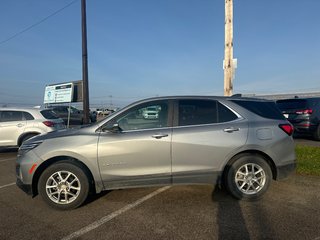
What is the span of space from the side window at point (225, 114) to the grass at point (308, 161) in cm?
262

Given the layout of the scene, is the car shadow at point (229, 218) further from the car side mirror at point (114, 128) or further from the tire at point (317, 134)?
the tire at point (317, 134)

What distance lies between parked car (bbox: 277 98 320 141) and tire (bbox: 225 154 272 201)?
727 centimetres

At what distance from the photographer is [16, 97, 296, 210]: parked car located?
166 inches

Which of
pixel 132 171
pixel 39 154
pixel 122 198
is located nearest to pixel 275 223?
pixel 132 171

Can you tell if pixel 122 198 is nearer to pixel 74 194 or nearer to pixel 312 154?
pixel 74 194

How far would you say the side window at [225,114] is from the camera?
14.8 feet

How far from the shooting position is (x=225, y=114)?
4559 millimetres

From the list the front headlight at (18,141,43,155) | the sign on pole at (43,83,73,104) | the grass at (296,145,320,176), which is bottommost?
the grass at (296,145,320,176)

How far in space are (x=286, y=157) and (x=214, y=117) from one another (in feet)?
4.47

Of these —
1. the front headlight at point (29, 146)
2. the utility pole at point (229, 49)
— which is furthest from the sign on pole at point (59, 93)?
the front headlight at point (29, 146)

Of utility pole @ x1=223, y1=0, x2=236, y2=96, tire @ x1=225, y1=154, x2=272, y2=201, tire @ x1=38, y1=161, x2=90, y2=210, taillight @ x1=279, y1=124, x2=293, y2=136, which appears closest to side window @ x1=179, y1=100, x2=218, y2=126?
tire @ x1=225, y1=154, x2=272, y2=201

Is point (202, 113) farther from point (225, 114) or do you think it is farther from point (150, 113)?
point (150, 113)

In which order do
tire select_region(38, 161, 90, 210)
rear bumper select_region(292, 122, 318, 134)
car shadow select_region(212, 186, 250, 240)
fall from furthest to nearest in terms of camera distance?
rear bumper select_region(292, 122, 318, 134)
tire select_region(38, 161, 90, 210)
car shadow select_region(212, 186, 250, 240)

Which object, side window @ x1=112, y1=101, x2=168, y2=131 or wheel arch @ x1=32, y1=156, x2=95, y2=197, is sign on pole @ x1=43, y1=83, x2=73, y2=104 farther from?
side window @ x1=112, y1=101, x2=168, y2=131
